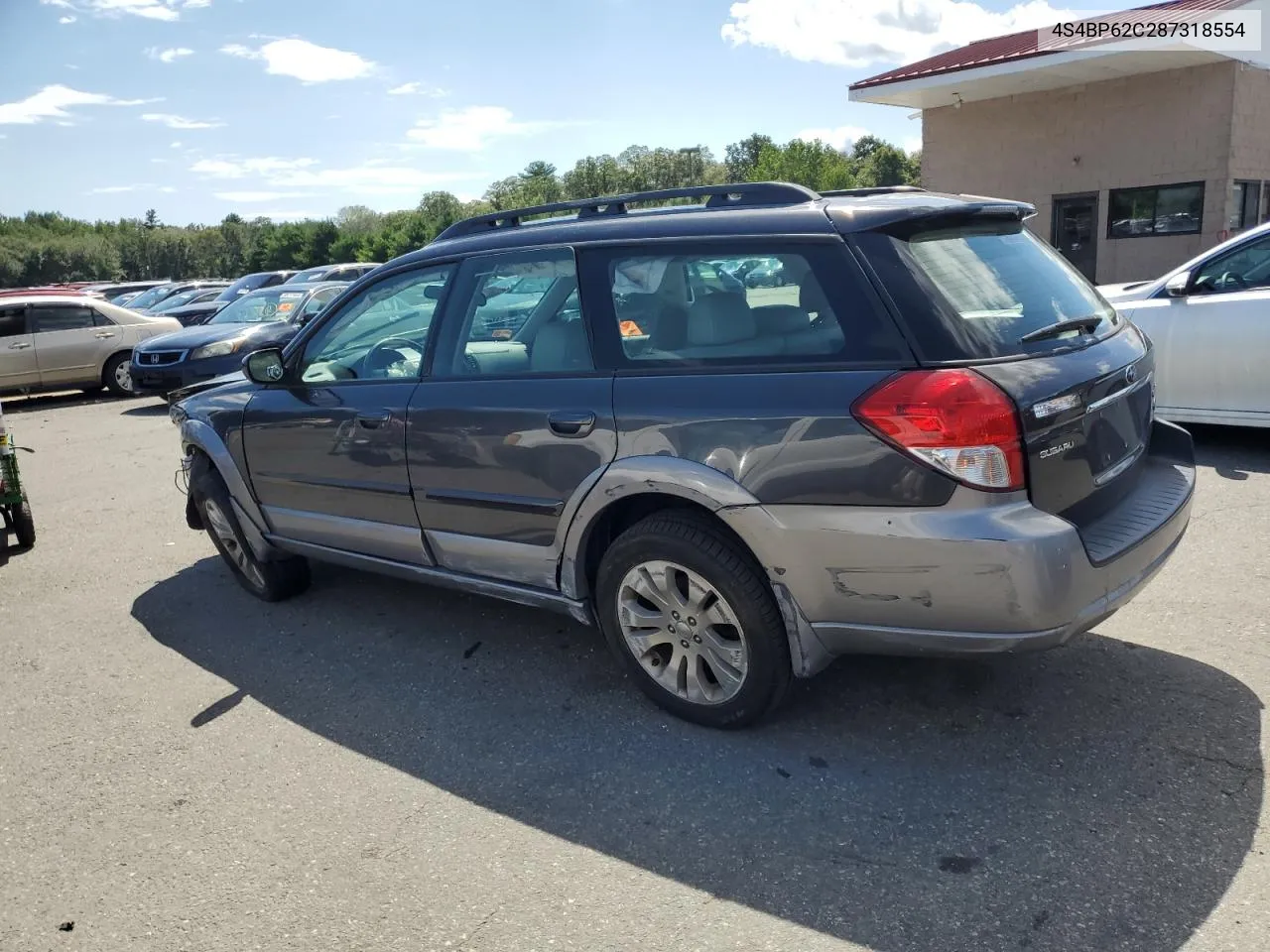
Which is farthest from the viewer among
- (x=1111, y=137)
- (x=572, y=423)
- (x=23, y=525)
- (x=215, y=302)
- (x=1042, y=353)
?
(x=215, y=302)

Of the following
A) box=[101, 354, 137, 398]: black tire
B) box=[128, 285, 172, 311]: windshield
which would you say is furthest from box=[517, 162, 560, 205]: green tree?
box=[101, 354, 137, 398]: black tire

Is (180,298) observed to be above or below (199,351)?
above

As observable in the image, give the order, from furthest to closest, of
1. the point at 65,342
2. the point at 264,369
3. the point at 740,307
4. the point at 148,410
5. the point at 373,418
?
the point at 65,342 → the point at 148,410 → the point at 264,369 → the point at 373,418 → the point at 740,307

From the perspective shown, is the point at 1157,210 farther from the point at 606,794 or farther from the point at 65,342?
the point at 65,342

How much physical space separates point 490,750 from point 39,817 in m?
1.51

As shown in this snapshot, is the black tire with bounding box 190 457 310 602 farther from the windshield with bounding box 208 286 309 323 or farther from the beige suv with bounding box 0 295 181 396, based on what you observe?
the beige suv with bounding box 0 295 181 396

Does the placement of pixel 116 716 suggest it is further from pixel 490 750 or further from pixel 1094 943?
pixel 1094 943

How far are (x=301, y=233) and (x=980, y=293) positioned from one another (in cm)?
7835

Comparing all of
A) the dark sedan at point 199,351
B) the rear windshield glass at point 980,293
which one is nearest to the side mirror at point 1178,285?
the rear windshield glass at point 980,293

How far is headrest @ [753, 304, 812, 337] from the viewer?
322cm

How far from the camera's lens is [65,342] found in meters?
15.4

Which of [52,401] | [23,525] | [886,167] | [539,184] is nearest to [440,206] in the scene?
[539,184]

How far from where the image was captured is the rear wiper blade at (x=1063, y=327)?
316 centimetres

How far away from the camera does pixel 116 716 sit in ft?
13.4
